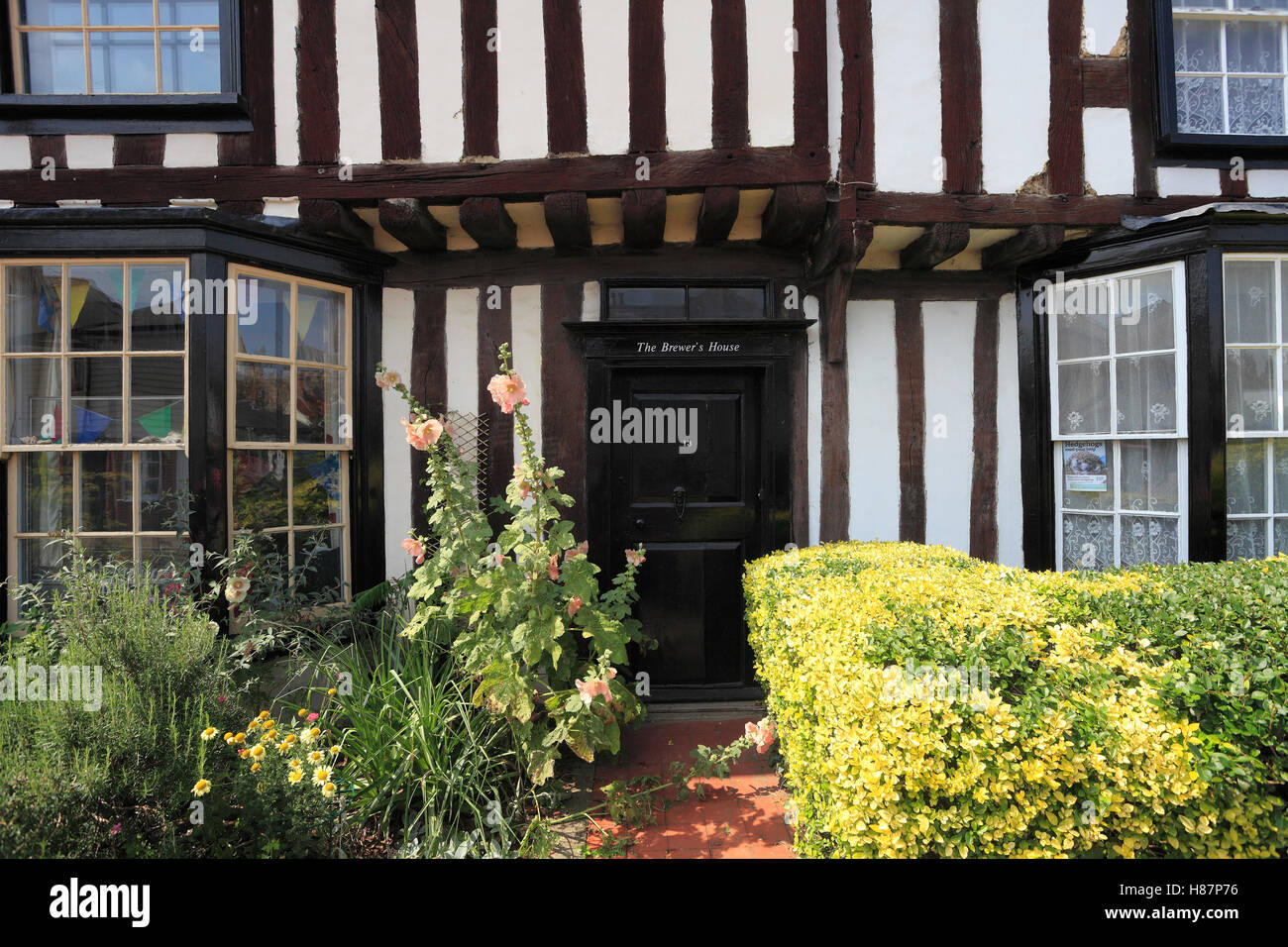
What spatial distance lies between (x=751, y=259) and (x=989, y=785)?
11.1 feet

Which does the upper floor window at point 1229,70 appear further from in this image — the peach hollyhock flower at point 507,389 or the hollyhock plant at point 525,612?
the hollyhock plant at point 525,612

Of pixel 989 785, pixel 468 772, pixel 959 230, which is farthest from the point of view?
pixel 959 230

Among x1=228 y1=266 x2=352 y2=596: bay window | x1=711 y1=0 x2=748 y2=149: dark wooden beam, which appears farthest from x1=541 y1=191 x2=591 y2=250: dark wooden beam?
x1=228 y1=266 x2=352 y2=596: bay window

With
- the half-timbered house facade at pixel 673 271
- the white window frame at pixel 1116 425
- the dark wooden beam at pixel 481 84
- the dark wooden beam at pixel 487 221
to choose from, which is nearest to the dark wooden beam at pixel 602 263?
the half-timbered house facade at pixel 673 271

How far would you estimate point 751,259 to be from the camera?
4.02 metres

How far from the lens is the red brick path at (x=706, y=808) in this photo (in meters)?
2.57

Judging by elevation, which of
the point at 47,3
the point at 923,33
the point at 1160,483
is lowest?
the point at 1160,483

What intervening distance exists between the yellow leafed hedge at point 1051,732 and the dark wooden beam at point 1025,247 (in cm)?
257

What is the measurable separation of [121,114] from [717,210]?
3.94 m

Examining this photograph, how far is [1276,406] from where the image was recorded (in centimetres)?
364

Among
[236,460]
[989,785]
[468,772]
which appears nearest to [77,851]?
[468,772]

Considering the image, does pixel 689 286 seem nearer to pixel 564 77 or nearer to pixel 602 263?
pixel 602 263

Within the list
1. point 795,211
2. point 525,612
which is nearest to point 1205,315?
point 795,211

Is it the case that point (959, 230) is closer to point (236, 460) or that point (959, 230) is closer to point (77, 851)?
point (236, 460)
